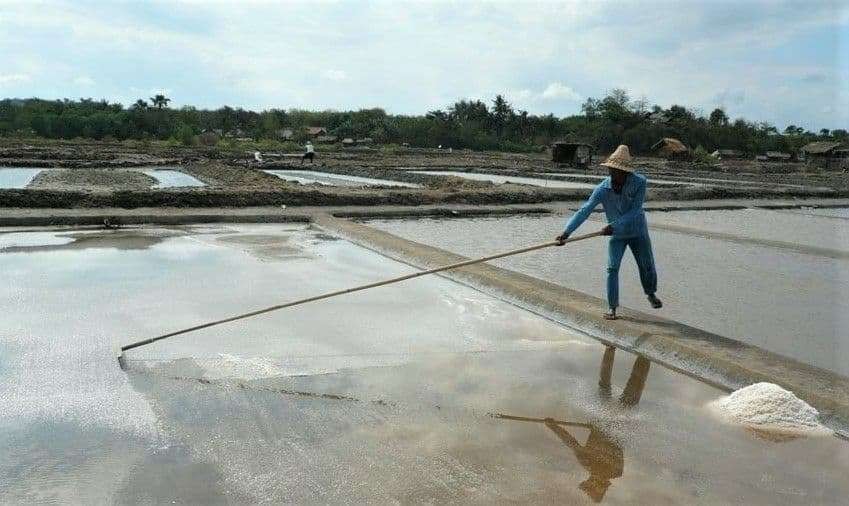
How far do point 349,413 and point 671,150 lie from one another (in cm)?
4174

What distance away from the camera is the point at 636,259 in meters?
5.11

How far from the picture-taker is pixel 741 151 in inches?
2046

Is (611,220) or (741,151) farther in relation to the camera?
(741,151)

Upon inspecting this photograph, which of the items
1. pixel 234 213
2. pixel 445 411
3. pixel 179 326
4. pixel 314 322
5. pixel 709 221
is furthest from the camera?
pixel 709 221

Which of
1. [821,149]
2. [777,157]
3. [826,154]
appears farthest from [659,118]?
[826,154]

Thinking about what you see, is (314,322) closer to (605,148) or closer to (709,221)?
(709,221)

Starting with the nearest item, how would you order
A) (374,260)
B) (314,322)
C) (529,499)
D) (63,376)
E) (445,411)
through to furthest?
(529,499)
(445,411)
(63,376)
(314,322)
(374,260)

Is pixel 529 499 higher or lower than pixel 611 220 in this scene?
lower

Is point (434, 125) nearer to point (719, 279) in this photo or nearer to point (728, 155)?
point (728, 155)

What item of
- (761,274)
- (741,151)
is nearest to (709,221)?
(761,274)

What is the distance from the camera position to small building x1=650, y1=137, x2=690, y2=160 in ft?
133

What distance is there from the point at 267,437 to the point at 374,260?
15.6ft

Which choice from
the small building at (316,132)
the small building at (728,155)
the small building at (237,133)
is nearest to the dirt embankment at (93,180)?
the small building at (316,132)

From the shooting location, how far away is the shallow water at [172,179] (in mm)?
17484
